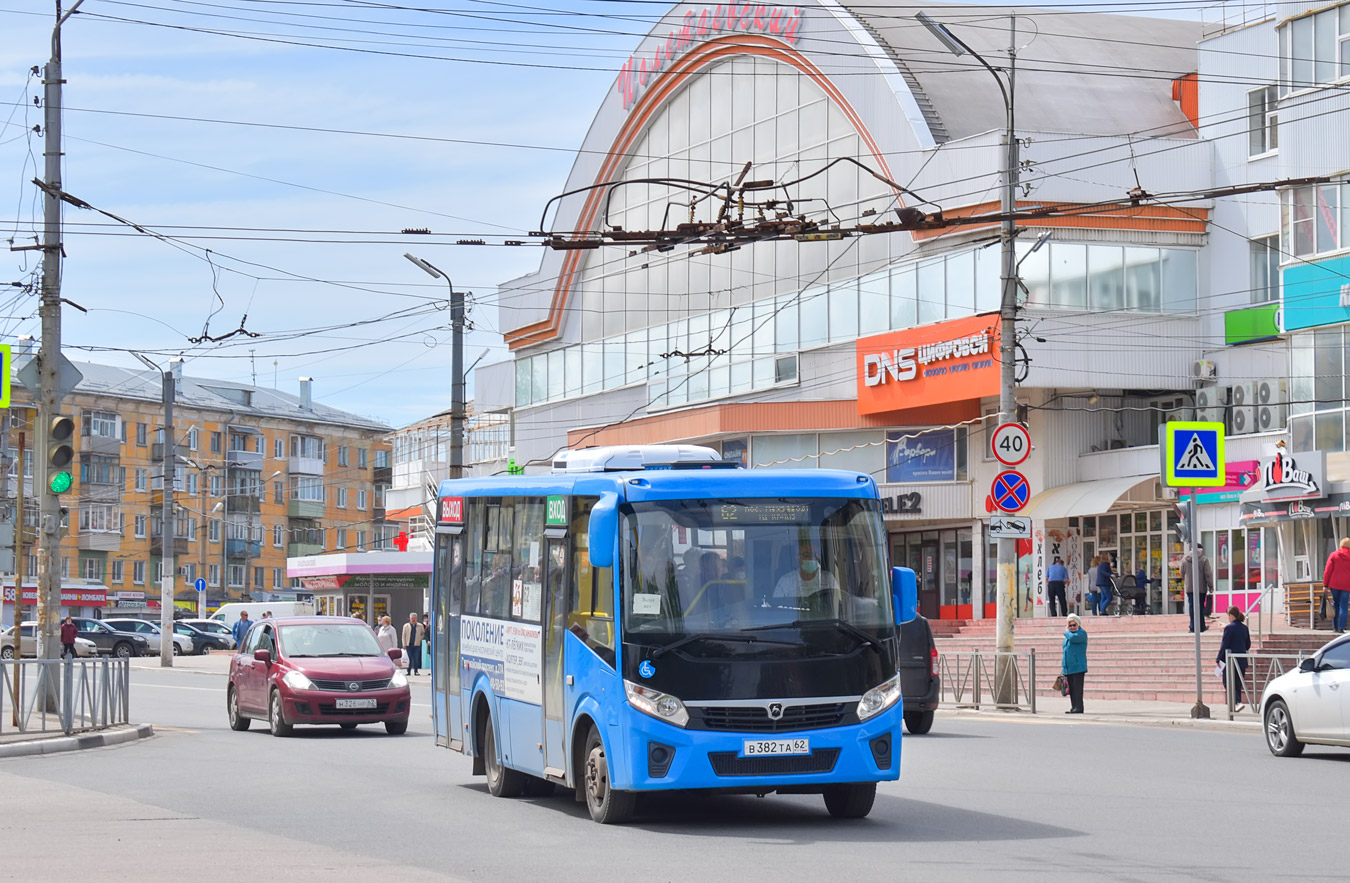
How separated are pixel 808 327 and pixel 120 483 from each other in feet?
175

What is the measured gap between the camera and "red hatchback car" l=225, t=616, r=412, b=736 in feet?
78.6

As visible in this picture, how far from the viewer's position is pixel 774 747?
40.5 feet

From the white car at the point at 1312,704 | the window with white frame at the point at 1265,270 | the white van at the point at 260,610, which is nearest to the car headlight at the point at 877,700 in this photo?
the white car at the point at 1312,704

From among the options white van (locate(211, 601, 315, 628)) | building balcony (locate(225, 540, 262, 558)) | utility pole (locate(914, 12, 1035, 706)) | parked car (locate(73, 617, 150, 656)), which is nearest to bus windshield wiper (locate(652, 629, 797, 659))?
utility pole (locate(914, 12, 1035, 706))

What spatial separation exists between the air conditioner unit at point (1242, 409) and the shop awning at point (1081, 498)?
2.37 metres

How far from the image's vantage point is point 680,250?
6238 cm

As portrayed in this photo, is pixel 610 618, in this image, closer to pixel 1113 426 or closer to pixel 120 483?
pixel 1113 426

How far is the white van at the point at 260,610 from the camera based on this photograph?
7331cm

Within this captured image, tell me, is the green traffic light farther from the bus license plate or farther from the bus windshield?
the bus license plate

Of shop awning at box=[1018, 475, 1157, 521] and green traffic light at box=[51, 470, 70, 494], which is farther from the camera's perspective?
shop awning at box=[1018, 475, 1157, 521]

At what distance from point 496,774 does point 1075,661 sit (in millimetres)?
14271

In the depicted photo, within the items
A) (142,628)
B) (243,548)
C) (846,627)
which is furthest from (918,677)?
(243,548)

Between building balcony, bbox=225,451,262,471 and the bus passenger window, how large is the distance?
295 ft

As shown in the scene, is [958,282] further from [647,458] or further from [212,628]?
[212,628]
